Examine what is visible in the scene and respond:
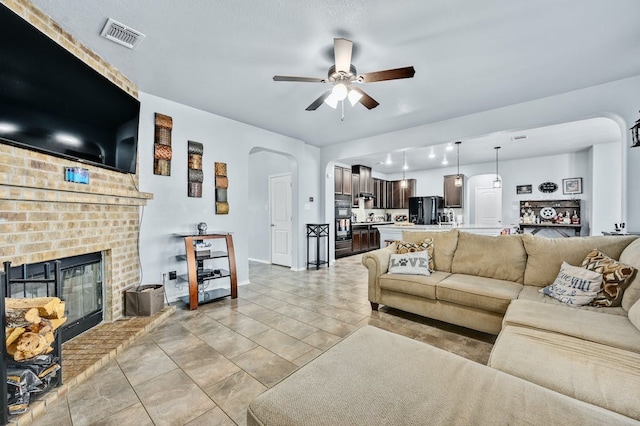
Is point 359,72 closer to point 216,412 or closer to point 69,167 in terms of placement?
point 69,167

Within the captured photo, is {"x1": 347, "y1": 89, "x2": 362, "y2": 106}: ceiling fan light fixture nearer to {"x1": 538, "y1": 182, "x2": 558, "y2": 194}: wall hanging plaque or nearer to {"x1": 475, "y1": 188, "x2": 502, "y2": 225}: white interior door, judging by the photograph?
{"x1": 538, "y1": 182, "x2": 558, "y2": 194}: wall hanging plaque

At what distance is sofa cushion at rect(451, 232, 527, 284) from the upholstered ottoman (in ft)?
6.89

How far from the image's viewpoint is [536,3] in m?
1.89

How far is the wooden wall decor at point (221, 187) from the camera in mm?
4039

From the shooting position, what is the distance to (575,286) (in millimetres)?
2215

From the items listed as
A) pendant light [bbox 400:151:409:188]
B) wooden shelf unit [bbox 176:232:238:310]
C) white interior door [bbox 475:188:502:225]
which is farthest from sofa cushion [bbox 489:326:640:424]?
white interior door [bbox 475:188:502:225]

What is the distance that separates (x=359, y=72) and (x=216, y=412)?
3035 millimetres

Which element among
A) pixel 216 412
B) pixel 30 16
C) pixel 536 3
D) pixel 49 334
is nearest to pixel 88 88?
pixel 30 16

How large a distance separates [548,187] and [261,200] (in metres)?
7.15

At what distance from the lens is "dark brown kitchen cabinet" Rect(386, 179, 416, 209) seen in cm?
903

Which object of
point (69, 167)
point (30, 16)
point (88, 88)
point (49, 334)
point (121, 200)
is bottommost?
point (49, 334)

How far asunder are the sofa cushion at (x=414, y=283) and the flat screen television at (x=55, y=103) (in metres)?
3.04

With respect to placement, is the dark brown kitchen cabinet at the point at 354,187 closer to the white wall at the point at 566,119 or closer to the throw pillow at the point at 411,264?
the white wall at the point at 566,119

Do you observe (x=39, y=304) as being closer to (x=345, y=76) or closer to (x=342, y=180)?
(x=345, y=76)
